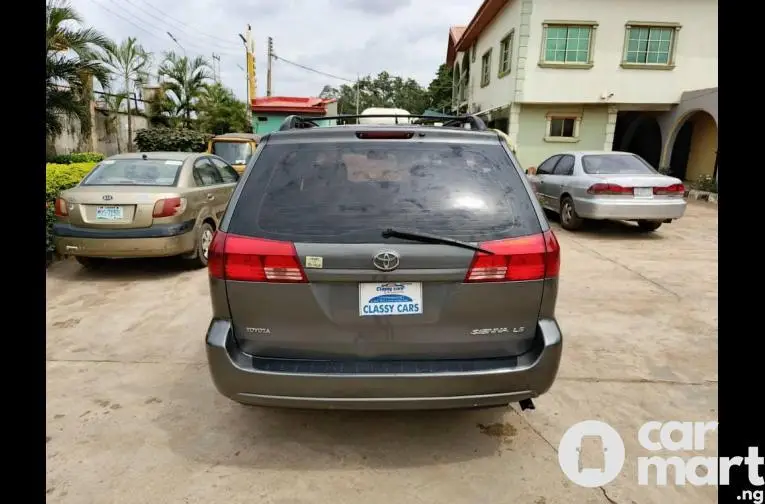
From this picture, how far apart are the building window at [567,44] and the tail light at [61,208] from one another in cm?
1424

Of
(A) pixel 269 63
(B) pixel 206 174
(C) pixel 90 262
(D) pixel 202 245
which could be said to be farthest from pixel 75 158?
(A) pixel 269 63

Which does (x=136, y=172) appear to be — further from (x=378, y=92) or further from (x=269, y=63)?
(x=378, y=92)

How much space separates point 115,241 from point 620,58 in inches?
623

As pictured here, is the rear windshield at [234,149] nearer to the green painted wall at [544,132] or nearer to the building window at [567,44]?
the green painted wall at [544,132]

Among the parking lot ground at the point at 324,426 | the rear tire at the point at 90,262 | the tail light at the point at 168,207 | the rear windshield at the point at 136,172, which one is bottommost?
the parking lot ground at the point at 324,426

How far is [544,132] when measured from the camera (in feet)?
54.1

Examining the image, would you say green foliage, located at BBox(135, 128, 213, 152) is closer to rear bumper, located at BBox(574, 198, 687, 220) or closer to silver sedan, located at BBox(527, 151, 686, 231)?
silver sedan, located at BBox(527, 151, 686, 231)

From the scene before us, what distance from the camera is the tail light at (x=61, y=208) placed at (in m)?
5.55

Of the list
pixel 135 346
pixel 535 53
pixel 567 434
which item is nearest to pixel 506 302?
pixel 567 434

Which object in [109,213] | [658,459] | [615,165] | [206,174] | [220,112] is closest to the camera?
[658,459]

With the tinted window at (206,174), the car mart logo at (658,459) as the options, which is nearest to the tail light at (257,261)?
the car mart logo at (658,459)

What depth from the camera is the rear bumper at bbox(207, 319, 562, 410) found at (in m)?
2.23
